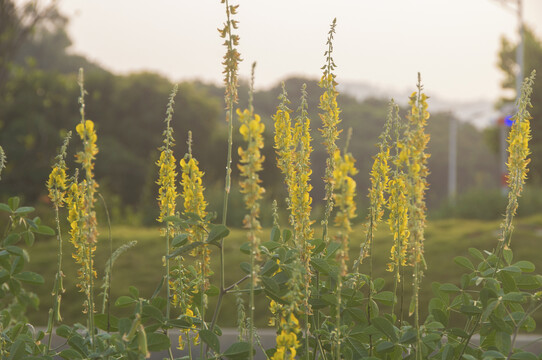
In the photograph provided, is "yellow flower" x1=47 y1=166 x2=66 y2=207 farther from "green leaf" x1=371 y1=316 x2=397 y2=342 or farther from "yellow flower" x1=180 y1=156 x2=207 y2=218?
"green leaf" x1=371 y1=316 x2=397 y2=342

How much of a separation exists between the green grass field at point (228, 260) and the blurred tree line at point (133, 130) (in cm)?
213

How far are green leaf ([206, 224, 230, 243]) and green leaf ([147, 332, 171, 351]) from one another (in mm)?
Result: 270

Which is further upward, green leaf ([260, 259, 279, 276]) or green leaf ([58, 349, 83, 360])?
green leaf ([260, 259, 279, 276])

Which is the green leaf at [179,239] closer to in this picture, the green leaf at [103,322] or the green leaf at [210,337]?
the green leaf at [210,337]

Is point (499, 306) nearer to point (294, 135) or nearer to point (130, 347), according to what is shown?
point (294, 135)

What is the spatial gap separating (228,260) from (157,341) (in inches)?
196

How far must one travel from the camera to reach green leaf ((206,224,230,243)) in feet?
4.22

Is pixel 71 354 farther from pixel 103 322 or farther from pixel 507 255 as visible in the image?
pixel 507 255

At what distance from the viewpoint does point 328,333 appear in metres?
1.54

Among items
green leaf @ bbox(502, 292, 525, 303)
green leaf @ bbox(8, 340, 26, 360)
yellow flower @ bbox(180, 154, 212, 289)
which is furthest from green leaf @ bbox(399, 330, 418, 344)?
green leaf @ bbox(8, 340, 26, 360)

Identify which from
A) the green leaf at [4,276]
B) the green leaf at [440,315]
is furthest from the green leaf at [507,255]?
the green leaf at [4,276]

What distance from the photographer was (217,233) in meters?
1.30

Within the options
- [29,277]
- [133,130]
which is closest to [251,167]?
[29,277]

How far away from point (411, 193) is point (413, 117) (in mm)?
184
